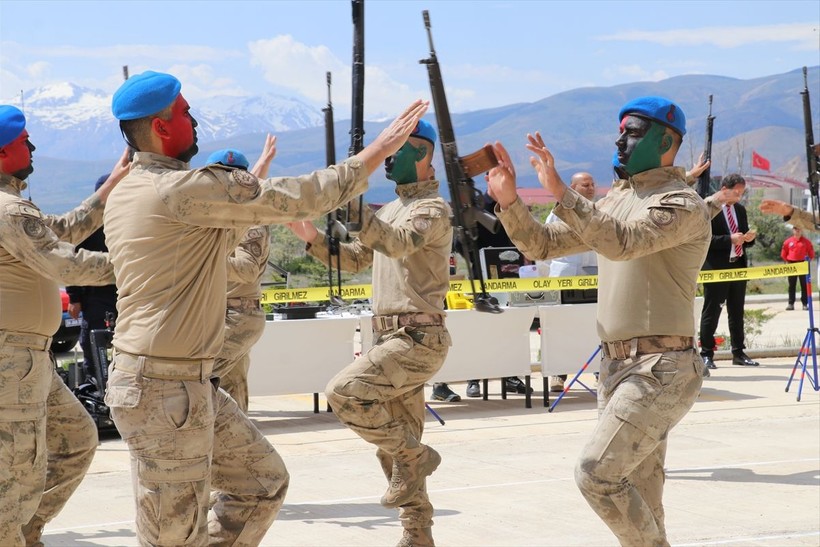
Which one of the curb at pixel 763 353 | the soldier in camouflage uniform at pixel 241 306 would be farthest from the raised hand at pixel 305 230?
the curb at pixel 763 353

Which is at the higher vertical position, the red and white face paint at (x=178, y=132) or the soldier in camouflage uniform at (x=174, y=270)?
the red and white face paint at (x=178, y=132)

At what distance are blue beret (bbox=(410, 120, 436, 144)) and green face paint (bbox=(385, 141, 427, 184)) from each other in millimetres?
66

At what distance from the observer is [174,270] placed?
4586 mm

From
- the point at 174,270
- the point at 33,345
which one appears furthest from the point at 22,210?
the point at 174,270

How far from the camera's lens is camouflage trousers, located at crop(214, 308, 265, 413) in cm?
761

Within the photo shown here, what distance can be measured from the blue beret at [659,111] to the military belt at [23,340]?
294cm

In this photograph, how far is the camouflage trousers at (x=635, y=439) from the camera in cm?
514

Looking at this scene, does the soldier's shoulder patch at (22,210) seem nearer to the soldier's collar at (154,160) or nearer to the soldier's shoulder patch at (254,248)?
the soldier's collar at (154,160)

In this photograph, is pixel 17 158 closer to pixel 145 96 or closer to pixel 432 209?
pixel 145 96

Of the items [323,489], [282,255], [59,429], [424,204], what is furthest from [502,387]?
[282,255]

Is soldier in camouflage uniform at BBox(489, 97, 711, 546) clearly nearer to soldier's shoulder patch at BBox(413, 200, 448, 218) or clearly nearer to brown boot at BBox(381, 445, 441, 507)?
soldier's shoulder patch at BBox(413, 200, 448, 218)

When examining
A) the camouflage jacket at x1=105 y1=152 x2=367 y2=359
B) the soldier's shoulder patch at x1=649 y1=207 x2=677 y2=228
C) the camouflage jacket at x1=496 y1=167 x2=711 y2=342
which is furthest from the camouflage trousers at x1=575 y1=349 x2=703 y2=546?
the camouflage jacket at x1=105 y1=152 x2=367 y2=359

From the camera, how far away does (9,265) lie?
5602 millimetres

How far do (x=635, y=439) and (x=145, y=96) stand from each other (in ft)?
8.29
